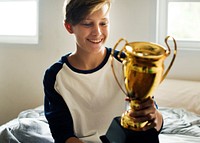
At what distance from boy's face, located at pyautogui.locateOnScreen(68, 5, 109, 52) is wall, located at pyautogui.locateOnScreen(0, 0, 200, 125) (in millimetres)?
1273

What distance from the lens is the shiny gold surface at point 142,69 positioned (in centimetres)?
85

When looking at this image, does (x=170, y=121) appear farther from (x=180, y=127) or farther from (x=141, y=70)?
(x=141, y=70)

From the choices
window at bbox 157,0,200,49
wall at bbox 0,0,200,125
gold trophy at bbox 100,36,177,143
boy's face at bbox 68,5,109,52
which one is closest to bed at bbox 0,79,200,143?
wall at bbox 0,0,200,125

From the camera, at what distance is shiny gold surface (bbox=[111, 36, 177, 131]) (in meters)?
0.85

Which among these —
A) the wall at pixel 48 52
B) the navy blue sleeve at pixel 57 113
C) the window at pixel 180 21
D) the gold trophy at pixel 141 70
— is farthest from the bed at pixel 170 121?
the gold trophy at pixel 141 70

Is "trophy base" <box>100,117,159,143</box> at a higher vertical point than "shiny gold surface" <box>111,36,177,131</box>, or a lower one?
lower

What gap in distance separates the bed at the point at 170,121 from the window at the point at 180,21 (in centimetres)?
35

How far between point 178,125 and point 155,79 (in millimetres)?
1079

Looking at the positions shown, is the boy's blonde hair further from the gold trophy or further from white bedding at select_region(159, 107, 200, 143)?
white bedding at select_region(159, 107, 200, 143)

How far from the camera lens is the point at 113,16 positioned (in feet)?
7.88

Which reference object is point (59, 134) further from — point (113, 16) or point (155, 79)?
point (113, 16)

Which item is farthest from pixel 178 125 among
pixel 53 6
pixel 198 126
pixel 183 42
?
pixel 53 6

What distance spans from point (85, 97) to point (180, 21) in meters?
1.50

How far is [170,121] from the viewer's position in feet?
6.26
